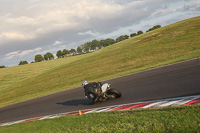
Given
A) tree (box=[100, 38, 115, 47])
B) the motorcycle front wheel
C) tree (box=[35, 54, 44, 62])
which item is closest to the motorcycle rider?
the motorcycle front wheel

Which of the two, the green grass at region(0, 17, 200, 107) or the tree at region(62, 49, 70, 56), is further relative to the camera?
the tree at region(62, 49, 70, 56)

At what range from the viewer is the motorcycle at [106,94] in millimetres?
9814

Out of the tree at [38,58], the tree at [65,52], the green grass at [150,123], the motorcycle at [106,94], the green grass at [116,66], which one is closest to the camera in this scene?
the green grass at [150,123]

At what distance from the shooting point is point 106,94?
33.0 feet

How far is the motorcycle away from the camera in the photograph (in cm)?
981

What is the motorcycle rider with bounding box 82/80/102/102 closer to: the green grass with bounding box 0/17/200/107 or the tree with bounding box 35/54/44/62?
the green grass with bounding box 0/17/200/107

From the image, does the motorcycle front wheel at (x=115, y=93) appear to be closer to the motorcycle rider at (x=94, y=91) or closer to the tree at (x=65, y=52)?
the motorcycle rider at (x=94, y=91)

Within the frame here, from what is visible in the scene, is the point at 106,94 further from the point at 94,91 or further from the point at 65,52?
the point at 65,52

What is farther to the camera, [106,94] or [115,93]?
[106,94]

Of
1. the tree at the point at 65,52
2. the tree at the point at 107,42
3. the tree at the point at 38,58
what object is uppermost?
the tree at the point at 107,42

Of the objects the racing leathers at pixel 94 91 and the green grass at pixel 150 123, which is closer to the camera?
the green grass at pixel 150 123

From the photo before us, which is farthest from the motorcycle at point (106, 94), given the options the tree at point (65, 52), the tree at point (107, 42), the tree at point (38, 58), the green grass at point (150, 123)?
the tree at point (107, 42)

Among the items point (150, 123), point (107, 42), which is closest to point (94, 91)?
point (150, 123)

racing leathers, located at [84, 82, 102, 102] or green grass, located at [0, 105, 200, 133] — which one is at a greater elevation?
racing leathers, located at [84, 82, 102, 102]
